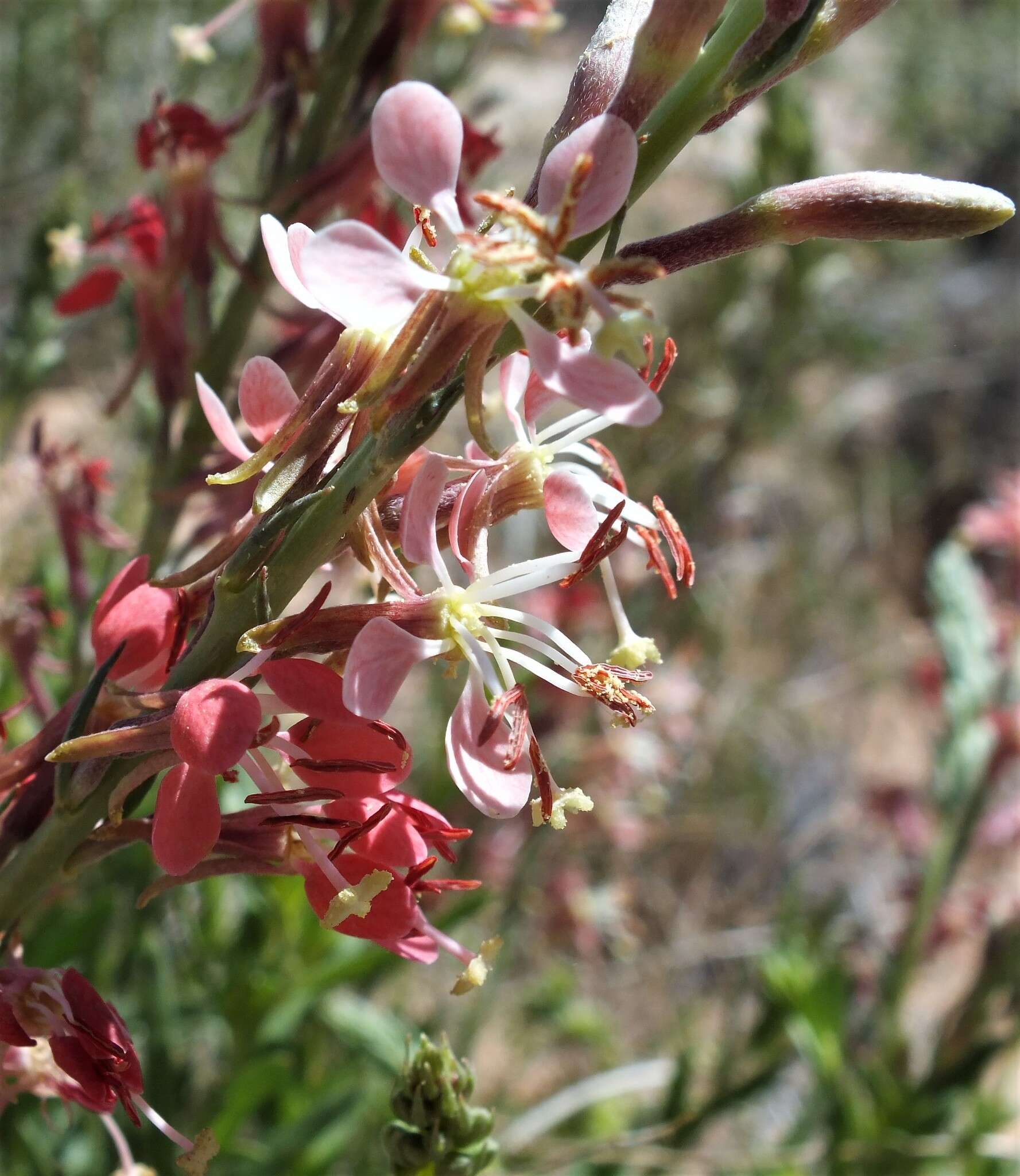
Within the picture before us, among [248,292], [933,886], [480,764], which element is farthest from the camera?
[933,886]

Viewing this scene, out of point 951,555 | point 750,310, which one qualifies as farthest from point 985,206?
point 750,310


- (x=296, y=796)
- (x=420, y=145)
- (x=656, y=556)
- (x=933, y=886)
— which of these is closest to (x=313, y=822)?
(x=296, y=796)

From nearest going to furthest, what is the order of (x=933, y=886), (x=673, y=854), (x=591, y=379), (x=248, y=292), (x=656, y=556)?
(x=591, y=379)
(x=656, y=556)
(x=248, y=292)
(x=933, y=886)
(x=673, y=854)

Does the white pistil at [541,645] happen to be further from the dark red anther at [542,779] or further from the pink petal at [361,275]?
the pink petal at [361,275]

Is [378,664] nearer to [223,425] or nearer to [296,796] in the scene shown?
[296,796]

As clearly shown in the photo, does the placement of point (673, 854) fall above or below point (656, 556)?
below

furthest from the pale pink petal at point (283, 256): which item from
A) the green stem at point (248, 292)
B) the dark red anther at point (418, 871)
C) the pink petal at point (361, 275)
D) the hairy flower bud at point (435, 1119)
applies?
the green stem at point (248, 292)
